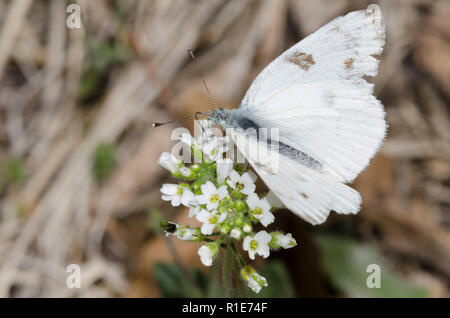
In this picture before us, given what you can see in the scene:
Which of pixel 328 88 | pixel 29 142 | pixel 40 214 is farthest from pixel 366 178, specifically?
pixel 29 142

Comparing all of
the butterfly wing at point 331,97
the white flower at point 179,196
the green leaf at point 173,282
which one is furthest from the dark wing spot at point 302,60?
the green leaf at point 173,282

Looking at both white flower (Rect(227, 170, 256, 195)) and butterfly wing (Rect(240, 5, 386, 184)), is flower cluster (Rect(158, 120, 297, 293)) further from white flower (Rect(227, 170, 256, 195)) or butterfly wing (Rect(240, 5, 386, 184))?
butterfly wing (Rect(240, 5, 386, 184))

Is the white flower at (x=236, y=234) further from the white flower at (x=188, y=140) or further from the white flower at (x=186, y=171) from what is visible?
the white flower at (x=188, y=140)

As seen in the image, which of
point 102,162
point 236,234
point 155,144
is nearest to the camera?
point 236,234

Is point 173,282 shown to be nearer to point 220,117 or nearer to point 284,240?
point 284,240

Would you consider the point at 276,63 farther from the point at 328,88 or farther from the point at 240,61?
the point at 240,61

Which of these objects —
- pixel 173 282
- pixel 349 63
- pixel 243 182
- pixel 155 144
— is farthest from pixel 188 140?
pixel 155 144

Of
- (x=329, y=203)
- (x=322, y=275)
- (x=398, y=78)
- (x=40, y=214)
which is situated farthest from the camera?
(x=398, y=78)
